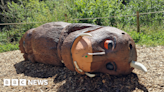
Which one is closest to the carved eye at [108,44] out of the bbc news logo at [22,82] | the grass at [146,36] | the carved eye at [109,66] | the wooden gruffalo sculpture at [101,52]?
the wooden gruffalo sculpture at [101,52]

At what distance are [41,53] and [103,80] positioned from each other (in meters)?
1.79

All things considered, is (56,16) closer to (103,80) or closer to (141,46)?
(141,46)

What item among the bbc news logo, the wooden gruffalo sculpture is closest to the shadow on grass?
the wooden gruffalo sculpture

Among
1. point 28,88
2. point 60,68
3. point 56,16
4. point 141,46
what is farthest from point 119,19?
point 28,88

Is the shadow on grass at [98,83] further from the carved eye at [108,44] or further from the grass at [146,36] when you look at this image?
the grass at [146,36]

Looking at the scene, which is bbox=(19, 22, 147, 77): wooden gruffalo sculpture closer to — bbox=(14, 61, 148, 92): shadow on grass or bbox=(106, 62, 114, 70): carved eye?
bbox=(106, 62, 114, 70): carved eye

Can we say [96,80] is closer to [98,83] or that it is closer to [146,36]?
[98,83]

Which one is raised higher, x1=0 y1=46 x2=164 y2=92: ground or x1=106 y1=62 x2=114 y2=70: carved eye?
x1=106 y1=62 x2=114 y2=70: carved eye

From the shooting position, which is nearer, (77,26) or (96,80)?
(96,80)

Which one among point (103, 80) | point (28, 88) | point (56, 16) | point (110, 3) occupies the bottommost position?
point (28, 88)

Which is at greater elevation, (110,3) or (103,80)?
(110,3)

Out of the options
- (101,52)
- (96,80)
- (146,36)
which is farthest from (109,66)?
(146,36)

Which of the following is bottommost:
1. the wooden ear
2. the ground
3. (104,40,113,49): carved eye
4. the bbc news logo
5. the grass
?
the bbc news logo

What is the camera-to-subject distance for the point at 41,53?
11.3ft
